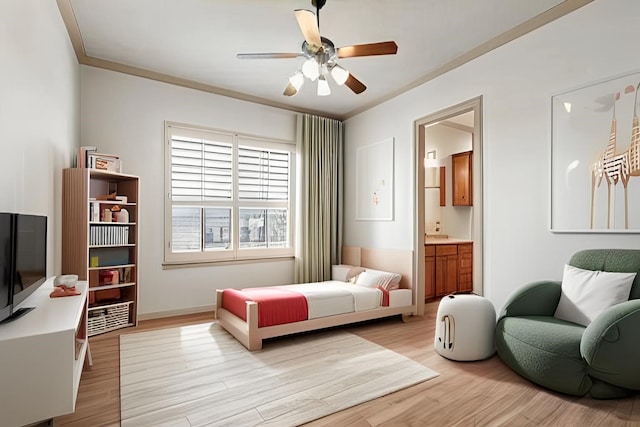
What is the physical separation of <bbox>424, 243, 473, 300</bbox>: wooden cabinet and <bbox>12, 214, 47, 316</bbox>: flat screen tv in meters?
4.29

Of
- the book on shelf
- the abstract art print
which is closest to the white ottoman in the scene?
the abstract art print

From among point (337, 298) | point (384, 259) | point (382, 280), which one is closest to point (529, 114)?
point (382, 280)

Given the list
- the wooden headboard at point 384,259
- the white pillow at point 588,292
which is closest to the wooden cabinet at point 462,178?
the wooden headboard at point 384,259

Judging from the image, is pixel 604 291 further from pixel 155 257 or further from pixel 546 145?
pixel 155 257

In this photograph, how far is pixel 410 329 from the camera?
147 inches

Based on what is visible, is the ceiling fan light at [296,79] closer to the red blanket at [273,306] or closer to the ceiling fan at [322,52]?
the ceiling fan at [322,52]

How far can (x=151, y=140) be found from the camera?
4070 mm

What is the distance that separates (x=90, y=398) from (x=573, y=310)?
3.40 meters

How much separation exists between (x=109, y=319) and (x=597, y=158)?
15.3ft

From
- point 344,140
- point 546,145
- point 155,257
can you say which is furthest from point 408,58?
point 155,257

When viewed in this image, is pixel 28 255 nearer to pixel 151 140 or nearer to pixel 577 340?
pixel 151 140

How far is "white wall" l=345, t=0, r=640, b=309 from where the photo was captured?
8.27 feet

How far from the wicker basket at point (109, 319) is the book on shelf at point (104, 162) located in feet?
4.66

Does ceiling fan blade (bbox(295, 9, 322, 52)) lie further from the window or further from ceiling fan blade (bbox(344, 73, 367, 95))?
the window
